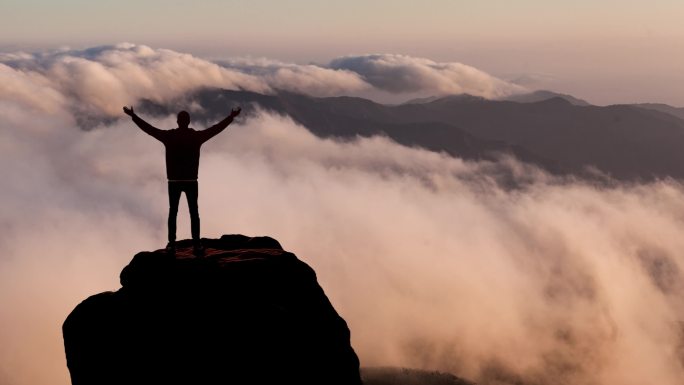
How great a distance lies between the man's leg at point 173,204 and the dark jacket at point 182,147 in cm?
29

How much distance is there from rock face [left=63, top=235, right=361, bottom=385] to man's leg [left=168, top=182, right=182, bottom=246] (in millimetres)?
972

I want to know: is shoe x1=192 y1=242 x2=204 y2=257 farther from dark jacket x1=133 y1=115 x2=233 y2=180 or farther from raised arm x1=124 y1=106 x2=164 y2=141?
raised arm x1=124 y1=106 x2=164 y2=141

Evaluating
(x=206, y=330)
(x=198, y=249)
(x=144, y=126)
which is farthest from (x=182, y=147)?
(x=206, y=330)

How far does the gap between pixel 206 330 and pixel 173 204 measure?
4871 millimetres

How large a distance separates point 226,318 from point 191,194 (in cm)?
462

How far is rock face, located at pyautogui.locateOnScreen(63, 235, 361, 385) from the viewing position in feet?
56.3

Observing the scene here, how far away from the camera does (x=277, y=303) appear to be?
18.7m

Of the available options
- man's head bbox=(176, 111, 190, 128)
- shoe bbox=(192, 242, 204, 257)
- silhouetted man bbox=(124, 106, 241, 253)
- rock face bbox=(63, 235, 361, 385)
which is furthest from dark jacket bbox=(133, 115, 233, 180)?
rock face bbox=(63, 235, 361, 385)

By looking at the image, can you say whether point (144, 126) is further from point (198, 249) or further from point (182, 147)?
point (198, 249)

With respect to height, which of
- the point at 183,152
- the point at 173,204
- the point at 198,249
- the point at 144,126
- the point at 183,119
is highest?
the point at 183,119

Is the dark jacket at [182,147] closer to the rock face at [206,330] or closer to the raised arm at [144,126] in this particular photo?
the raised arm at [144,126]

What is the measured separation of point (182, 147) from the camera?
1975 cm

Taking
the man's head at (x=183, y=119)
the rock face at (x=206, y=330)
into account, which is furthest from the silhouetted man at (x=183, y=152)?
the rock face at (x=206, y=330)

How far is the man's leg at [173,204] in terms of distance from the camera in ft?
65.9
